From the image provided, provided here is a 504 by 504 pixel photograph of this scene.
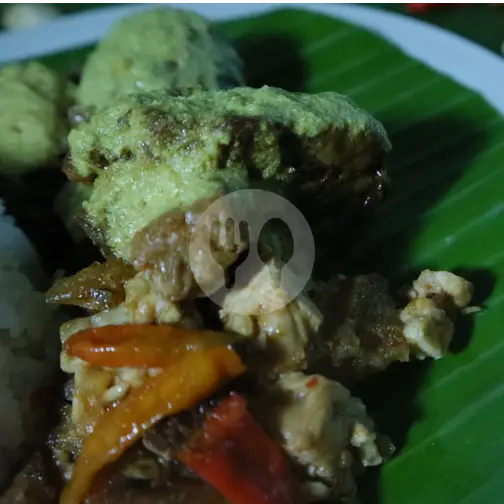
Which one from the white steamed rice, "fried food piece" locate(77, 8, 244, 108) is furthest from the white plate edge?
the white steamed rice

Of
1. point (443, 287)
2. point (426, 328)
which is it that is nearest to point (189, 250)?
point (426, 328)

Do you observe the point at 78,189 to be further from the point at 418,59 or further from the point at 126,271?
the point at 418,59

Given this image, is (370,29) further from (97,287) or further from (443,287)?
(97,287)

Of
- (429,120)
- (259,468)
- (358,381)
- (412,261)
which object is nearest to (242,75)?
(429,120)

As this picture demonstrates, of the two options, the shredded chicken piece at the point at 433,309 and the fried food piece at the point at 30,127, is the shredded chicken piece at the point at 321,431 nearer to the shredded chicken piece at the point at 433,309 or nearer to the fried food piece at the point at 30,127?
the shredded chicken piece at the point at 433,309

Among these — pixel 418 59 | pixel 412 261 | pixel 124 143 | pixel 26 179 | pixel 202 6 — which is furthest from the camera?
pixel 202 6

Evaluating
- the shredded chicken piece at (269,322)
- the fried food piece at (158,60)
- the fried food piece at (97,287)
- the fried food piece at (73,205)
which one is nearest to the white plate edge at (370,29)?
the fried food piece at (158,60)
